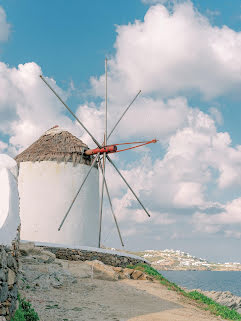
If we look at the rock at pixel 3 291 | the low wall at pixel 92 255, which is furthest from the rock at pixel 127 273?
the rock at pixel 3 291

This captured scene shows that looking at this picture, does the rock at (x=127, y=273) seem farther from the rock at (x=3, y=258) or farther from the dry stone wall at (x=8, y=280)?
the rock at (x=3, y=258)

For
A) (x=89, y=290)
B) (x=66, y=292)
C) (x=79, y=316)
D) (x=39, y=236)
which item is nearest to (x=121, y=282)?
(x=89, y=290)

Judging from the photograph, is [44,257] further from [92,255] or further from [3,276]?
[3,276]

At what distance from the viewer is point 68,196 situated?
20.9 metres

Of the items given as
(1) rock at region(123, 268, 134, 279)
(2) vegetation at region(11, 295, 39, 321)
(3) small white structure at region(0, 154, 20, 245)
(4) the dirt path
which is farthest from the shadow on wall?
(1) rock at region(123, 268, 134, 279)

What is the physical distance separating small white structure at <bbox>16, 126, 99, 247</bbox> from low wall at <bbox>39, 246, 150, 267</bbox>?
2122mm

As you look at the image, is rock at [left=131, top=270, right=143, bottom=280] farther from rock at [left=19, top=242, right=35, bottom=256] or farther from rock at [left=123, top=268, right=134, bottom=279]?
rock at [left=19, top=242, right=35, bottom=256]

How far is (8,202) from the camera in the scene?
7.88 meters

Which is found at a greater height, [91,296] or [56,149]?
[56,149]

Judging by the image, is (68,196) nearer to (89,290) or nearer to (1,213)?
(89,290)

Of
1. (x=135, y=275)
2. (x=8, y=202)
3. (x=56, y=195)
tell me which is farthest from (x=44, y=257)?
(x=8, y=202)

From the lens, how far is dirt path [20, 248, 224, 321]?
32.9 feet

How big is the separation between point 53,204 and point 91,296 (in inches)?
359

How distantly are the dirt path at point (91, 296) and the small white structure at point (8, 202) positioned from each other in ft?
9.31
